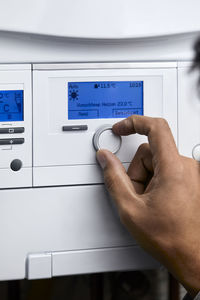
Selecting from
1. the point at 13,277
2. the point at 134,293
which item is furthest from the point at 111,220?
the point at 134,293

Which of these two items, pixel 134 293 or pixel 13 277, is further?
pixel 134 293

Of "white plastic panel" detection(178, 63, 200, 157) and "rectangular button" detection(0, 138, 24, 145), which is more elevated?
"white plastic panel" detection(178, 63, 200, 157)

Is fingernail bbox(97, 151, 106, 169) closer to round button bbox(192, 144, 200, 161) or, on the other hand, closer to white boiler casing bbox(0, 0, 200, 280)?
white boiler casing bbox(0, 0, 200, 280)

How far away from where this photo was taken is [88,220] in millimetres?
489

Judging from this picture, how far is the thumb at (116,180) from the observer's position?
455 millimetres

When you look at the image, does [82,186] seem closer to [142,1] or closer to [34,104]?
[34,104]

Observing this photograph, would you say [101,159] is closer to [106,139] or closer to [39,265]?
[106,139]

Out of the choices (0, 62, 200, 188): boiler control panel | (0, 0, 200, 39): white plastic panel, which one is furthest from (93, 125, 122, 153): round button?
(0, 0, 200, 39): white plastic panel

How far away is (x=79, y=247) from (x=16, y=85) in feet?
0.68

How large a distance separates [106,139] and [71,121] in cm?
5

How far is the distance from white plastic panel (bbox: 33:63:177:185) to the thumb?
0.02 meters

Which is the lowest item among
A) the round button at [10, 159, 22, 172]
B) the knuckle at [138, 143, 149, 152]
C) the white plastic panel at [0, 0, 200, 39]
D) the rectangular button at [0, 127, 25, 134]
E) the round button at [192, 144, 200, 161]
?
the round button at [10, 159, 22, 172]

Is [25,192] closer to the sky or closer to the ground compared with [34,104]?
closer to the ground

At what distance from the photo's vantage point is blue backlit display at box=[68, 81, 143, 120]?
0.47 m
